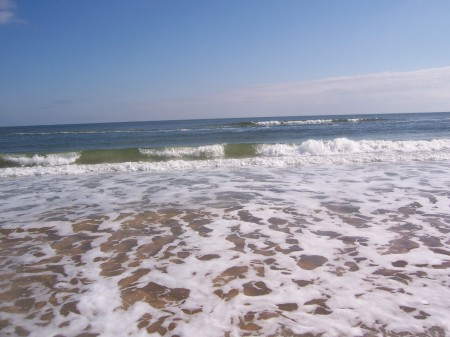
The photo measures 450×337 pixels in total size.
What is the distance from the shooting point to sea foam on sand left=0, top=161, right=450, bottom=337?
2.96 meters

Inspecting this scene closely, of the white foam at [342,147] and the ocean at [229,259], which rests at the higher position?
the white foam at [342,147]

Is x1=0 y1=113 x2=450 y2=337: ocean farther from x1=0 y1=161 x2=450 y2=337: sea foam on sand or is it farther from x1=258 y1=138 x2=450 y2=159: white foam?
x1=258 y1=138 x2=450 y2=159: white foam

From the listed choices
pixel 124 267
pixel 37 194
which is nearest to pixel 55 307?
pixel 124 267

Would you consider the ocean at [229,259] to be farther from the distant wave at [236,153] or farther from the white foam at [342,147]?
the white foam at [342,147]

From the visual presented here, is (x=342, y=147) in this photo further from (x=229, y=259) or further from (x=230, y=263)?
(x=230, y=263)

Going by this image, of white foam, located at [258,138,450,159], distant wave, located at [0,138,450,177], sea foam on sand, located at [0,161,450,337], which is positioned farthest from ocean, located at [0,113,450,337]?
white foam, located at [258,138,450,159]

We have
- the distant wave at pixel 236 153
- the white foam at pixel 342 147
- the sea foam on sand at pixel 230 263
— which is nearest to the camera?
the sea foam on sand at pixel 230 263

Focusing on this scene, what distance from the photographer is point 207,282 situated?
3.65 meters

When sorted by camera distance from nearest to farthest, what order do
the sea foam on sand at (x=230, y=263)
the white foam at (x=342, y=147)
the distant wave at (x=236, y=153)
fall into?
the sea foam on sand at (x=230, y=263), the distant wave at (x=236, y=153), the white foam at (x=342, y=147)

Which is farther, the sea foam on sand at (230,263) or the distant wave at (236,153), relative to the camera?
the distant wave at (236,153)

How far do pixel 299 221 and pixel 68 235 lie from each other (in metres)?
3.55

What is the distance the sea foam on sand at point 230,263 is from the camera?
2957mm

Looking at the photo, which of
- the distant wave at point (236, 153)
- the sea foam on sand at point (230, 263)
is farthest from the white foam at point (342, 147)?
the sea foam on sand at point (230, 263)

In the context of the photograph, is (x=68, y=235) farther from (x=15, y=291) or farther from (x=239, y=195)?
(x=239, y=195)
